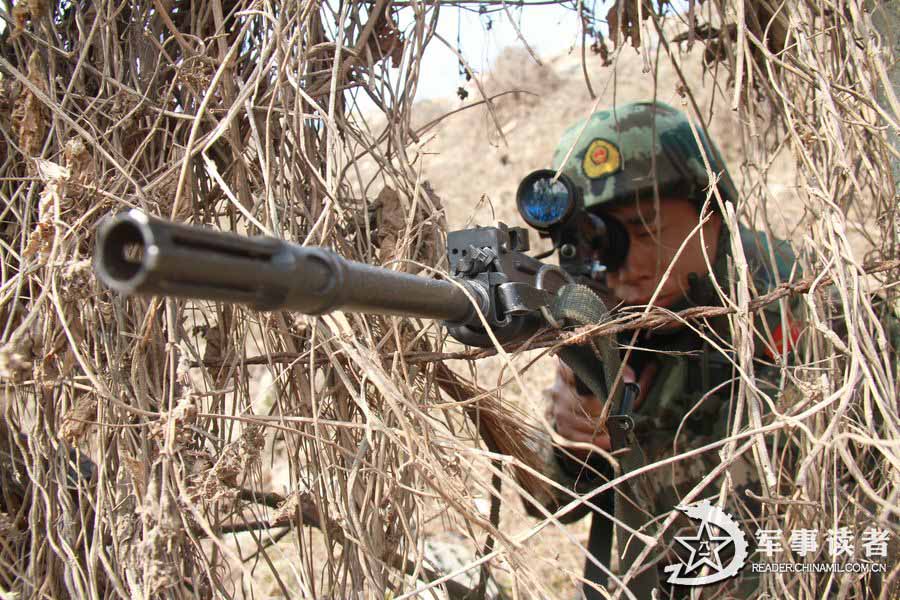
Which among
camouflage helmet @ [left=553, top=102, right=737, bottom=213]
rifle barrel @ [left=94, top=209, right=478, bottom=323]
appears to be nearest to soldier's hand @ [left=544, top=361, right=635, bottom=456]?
camouflage helmet @ [left=553, top=102, right=737, bottom=213]

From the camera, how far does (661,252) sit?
8.05ft

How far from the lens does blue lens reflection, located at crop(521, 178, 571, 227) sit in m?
1.98

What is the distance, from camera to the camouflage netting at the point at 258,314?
4.10 feet

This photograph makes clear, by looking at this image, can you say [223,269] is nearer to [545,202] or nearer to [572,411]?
[545,202]

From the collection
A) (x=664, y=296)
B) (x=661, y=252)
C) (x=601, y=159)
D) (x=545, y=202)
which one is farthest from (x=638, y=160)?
(x=545, y=202)

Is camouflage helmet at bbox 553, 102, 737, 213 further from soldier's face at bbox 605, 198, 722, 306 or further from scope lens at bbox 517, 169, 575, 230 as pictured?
scope lens at bbox 517, 169, 575, 230

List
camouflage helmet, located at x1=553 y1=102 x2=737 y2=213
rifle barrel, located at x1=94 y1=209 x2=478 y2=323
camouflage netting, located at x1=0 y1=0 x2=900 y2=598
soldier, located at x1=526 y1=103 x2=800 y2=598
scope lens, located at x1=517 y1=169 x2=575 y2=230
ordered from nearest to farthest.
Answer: rifle barrel, located at x1=94 y1=209 x2=478 y2=323 → camouflage netting, located at x1=0 y1=0 x2=900 y2=598 → scope lens, located at x1=517 y1=169 x2=575 y2=230 → soldier, located at x1=526 y1=103 x2=800 y2=598 → camouflage helmet, located at x1=553 y1=102 x2=737 y2=213

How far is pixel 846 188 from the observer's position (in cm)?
143

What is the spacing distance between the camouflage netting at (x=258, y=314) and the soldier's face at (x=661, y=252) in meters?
0.88

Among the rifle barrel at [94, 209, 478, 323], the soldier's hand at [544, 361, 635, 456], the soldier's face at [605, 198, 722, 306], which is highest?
the rifle barrel at [94, 209, 478, 323]

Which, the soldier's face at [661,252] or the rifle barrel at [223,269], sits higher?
the rifle barrel at [223,269]

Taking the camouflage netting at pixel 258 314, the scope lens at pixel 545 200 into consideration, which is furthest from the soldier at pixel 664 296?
the camouflage netting at pixel 258 314

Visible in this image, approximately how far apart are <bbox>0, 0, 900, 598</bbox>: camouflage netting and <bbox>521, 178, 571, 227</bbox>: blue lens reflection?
0.50m

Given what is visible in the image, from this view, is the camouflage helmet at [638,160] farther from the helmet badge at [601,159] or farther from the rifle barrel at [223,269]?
the rifle barrel at [223,269]
